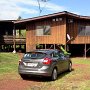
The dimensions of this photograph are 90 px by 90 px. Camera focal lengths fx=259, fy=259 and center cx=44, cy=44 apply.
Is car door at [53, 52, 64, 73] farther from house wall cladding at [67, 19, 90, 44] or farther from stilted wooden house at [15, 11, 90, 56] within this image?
house wall cladding at [67, 19, 90, 44]

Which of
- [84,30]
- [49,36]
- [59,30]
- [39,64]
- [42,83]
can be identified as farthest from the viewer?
[84,30]

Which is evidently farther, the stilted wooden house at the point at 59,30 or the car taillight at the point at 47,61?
the stilted wooden house at the point at 59,30

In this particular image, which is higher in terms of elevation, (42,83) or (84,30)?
(84,30)

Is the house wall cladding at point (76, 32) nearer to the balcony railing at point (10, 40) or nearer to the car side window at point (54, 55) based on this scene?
the balcony railing at point (10, 40)

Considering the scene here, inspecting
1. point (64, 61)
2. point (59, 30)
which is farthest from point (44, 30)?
point (64, 61)

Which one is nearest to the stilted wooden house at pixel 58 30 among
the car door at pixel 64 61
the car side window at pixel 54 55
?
the car door at pixel 64 61

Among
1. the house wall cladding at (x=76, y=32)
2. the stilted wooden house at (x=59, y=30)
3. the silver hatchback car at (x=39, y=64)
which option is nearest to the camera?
the silver hatchback car at (x=39, y=64)

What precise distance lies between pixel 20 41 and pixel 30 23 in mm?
4493

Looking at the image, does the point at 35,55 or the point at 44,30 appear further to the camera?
the point at 44,30

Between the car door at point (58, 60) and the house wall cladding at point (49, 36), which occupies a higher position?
the house wall cladding at point (49, 36)

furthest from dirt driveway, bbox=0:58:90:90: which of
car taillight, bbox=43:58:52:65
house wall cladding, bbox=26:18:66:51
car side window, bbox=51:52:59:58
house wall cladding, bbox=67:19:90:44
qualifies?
house wall cladding, bbox=67:19:90:44

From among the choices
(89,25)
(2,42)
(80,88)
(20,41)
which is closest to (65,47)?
(89,25)

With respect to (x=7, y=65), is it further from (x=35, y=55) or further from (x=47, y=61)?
(x=47, y=61)

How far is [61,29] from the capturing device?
104 ft
